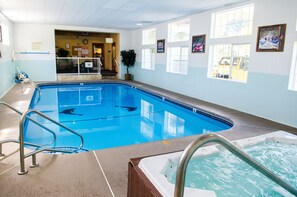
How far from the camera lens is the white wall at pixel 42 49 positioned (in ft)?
32.4

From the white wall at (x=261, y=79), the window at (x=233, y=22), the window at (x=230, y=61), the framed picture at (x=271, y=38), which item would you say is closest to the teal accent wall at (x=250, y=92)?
the white wall at (x=261, y=79)

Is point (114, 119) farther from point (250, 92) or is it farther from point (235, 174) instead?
point (235, 174)

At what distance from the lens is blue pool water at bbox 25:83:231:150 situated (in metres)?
4.33

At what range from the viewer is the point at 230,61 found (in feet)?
19.2

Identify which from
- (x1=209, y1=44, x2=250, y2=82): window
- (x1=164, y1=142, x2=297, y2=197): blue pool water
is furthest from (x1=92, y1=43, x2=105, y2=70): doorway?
(x1=164, y1=142, x2=297, y2=197): blue pool water

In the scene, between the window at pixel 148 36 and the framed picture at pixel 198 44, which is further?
the window at pixel 148 36

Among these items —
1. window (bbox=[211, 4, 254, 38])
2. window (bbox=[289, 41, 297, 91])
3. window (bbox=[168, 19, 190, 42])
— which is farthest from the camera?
window (bbox=[168, 19, 190, 42])

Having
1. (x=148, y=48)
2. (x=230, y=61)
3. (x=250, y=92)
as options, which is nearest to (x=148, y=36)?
(x=148, y=48)

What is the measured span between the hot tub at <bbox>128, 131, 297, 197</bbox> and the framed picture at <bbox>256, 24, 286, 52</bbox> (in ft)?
7.03

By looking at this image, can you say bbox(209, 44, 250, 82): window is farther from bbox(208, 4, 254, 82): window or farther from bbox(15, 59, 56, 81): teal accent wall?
bbox(15, 59, 56, 81): teal accent wall

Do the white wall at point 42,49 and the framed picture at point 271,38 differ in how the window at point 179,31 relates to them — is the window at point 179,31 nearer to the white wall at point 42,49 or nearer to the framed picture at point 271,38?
the framed picture at point 271,38

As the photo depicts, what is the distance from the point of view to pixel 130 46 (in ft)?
39.3

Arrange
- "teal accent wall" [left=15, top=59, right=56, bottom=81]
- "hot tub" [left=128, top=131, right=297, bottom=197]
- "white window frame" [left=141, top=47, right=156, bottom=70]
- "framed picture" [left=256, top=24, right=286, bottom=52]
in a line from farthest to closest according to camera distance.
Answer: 1. "teal accent wall" [left=15, top=59, right=56, bottom=81]
2. "white window frame" [left=141, top=47, right=156, bottom=70]
3. "framed picture" [left=256, top=24, right=286, bottom=52]
4. "hot tub" [left=128, top=131, right=297, bottom=197]

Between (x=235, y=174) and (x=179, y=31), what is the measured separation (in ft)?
21.4
